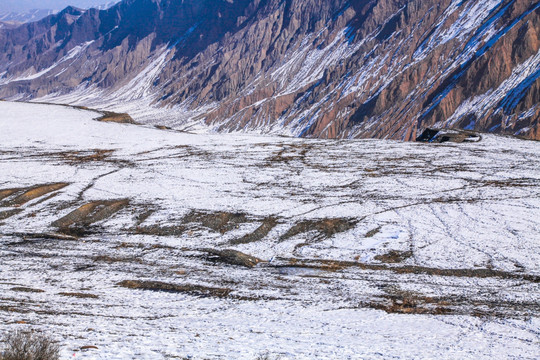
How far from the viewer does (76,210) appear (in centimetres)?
2708

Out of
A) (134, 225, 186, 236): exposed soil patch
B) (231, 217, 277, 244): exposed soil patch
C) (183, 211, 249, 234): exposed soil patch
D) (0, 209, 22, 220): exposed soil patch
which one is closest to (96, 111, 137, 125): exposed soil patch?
(0, 209, 22, 220): exposed soil patch

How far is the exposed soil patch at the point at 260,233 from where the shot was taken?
22186mm

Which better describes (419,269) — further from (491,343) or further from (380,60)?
(380,60)

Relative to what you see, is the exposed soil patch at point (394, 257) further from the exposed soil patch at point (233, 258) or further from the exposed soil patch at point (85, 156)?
the exposed soil patch at point (85, 156)

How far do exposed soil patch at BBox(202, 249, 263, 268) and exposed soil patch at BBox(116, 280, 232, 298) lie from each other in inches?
142

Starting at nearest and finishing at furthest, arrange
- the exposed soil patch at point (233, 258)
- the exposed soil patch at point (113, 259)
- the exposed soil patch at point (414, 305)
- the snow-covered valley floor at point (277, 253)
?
the snow-covered valley floor at point (277, 253) < the exposed soil patch at point (414, 305) < the exposed soil patch at point (113, 259) < the exposed soil patch at point (233, 258)

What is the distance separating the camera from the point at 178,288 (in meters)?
15.1

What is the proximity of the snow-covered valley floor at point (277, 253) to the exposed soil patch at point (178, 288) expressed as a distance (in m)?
0.10

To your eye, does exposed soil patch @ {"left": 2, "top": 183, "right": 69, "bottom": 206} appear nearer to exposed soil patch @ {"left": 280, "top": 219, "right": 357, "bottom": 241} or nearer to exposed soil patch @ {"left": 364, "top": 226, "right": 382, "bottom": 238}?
exposed soil patch @ {"left": 280, "top": 219, "right": 357, "bottom": 241}

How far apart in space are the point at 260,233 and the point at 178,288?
8.34 m

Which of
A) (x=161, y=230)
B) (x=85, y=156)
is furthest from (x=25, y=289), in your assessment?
(x=85, y=156)

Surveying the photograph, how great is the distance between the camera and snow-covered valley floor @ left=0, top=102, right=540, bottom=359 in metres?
11.1

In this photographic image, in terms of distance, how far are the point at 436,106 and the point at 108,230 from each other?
407 feet

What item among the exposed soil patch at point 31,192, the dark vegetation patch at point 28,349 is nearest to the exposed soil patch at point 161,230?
the exposed soil patch at point 31,192
